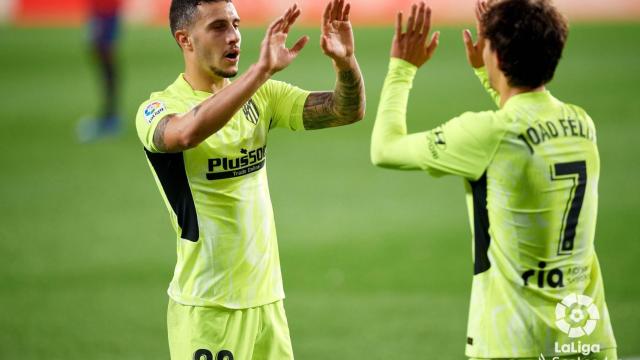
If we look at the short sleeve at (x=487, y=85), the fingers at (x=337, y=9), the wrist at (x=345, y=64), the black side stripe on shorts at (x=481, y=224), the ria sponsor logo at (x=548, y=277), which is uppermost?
the fingers at (x=337, y=9)

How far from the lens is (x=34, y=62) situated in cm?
2114

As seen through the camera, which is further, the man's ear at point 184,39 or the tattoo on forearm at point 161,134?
the man's ear at point 184,39

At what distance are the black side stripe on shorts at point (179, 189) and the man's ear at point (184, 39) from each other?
0.53 metres

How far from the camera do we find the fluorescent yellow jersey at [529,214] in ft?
11.6

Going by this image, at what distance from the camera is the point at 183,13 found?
14.5ft

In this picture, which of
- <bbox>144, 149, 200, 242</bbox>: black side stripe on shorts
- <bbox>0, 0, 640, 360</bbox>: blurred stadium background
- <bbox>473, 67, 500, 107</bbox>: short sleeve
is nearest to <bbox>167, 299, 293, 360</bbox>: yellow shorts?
<bbox>144, 149, 200, 242</bbox>: black side stripe on shorts

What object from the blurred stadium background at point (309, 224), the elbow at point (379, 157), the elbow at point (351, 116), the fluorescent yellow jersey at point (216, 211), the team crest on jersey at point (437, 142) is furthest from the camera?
the blurred stadium background at point (309, 224)

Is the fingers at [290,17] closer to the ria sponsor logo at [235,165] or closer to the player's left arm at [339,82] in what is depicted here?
the player's left arm at [339,82]

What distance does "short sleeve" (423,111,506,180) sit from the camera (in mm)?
3537

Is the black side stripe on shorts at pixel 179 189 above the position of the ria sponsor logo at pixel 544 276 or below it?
above

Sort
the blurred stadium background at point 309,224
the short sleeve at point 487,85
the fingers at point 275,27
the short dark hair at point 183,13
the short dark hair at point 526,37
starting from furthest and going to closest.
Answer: the blurred stadium background at point 309,224 → the short dark hair at point 183,13 → the short sleeve at point 487,85 → the fingers at point 275,27 → the short dark hair at point 526,37

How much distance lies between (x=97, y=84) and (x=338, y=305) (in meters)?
12.2
